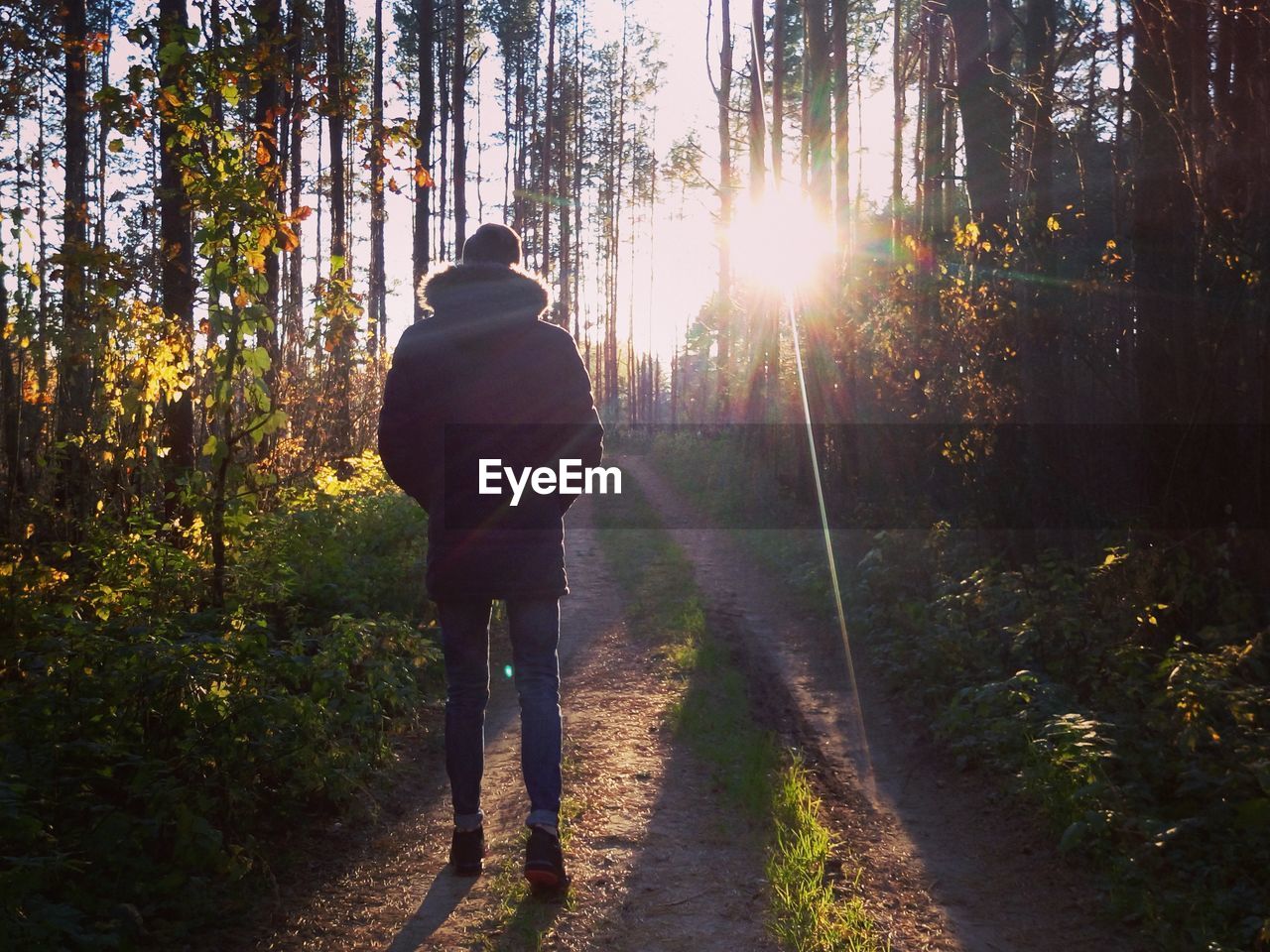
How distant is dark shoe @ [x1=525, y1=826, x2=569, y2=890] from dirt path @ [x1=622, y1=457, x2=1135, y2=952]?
1208 mm

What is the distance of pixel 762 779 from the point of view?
506cm

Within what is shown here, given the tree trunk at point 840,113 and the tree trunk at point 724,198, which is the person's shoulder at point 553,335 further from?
the tree trunk at point 724,198

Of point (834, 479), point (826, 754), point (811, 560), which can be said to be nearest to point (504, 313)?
point (826, 754)

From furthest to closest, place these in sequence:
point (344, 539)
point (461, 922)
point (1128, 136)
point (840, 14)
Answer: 1. point (840, 14)
2. point (344, 539)
3. point (1128, 136)
4. point (461, 922)

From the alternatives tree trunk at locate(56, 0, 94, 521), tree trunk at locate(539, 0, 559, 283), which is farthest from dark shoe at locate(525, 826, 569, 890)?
tree trunk at locate(539, 0, 559, 283)

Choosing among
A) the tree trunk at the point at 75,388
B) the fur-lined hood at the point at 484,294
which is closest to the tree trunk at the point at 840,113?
the tree trunk at the point at 75,388

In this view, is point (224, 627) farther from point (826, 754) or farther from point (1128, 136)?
point (1128, 136)

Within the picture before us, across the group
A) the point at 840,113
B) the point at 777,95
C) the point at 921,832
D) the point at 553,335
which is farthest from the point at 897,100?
the point at 553,335

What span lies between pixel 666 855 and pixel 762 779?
105cm

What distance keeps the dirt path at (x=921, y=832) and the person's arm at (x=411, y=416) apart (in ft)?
7.91

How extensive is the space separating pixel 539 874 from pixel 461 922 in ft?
1.02

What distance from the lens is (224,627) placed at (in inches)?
192

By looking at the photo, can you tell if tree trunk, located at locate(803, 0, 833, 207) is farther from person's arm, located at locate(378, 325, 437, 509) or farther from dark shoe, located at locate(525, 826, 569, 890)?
dark shoe, located at locate(525, 826, 569, 890)

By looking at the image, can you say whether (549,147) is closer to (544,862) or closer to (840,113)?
(840,113)
